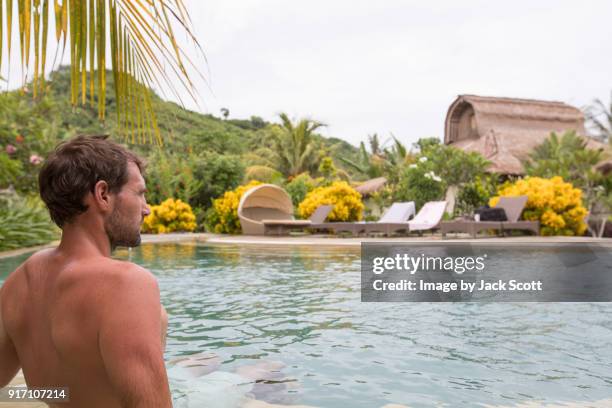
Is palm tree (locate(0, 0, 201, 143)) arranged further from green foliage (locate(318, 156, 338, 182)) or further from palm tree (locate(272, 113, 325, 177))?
palm tree (locate(272, 113, 325, 177))

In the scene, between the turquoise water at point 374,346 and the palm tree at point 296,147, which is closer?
the turquoise water at point 374,346

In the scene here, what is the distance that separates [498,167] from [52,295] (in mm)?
21290

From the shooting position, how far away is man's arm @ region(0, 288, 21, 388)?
48.6 inches

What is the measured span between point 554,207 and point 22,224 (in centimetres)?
1196

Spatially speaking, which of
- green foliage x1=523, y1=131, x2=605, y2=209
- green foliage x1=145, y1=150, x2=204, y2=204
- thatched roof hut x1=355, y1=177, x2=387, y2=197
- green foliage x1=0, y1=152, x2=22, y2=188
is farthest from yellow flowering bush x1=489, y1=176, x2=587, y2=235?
green foliage x1=0, y1=152, x2=22, y2=188

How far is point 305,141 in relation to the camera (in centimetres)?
2955

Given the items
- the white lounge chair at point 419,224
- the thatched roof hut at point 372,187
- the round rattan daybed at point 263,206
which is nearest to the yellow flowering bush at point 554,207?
the white lounge chair at point 419,224

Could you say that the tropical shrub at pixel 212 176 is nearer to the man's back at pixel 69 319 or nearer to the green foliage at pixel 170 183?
the green foliage at pixel 170 183

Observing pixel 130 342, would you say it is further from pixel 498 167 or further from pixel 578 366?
pixel 498 167

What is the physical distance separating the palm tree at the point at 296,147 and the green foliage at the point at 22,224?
16596 millimetres

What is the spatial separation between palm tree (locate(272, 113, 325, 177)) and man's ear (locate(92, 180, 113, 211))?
2781 centimetres

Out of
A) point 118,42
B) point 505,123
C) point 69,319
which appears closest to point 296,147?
point 505,123

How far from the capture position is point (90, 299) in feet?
3.45

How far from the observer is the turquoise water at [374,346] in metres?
3.30
